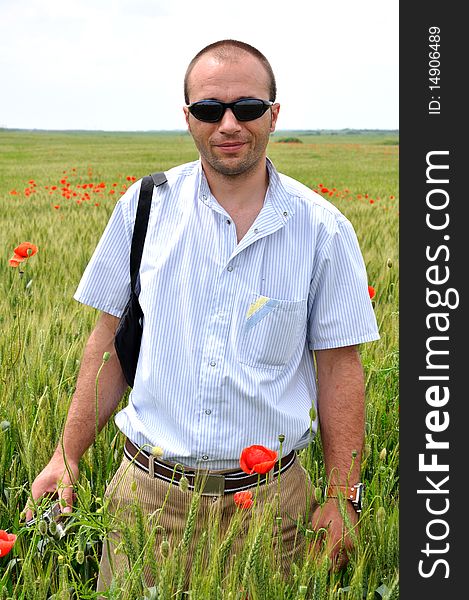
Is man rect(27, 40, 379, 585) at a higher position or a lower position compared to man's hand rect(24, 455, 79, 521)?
higher

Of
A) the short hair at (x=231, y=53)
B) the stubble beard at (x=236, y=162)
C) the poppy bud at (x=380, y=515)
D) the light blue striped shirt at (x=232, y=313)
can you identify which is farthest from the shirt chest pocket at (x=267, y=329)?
the short hair at (x=231, y=53)

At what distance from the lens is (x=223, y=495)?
6.29ft

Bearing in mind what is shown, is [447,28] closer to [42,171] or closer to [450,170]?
[450,170]

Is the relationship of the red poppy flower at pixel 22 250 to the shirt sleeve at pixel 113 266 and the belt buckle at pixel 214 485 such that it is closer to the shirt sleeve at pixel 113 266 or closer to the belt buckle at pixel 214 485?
the shirt sleeve at pixel 113 266

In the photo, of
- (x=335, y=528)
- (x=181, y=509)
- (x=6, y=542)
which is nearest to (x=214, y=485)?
(x=181, y=509)

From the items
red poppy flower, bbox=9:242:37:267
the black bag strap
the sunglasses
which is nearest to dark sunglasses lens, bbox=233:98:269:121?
the sunglasses

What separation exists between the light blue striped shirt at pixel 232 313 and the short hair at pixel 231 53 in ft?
0.70

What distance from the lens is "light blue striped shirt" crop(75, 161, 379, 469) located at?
6.12ft

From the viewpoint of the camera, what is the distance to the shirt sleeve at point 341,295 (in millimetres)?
1936

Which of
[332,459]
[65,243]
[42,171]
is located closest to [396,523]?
[332,459]

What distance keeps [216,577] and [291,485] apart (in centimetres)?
71

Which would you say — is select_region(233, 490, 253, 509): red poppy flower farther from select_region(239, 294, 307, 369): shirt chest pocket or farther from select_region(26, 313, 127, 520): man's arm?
select_region(26, 313, 127, 520): man's arm

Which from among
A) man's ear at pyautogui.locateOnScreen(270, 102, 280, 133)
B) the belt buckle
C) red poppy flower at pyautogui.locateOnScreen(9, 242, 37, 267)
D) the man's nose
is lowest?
the belt buckle

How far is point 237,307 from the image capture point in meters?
1.87
